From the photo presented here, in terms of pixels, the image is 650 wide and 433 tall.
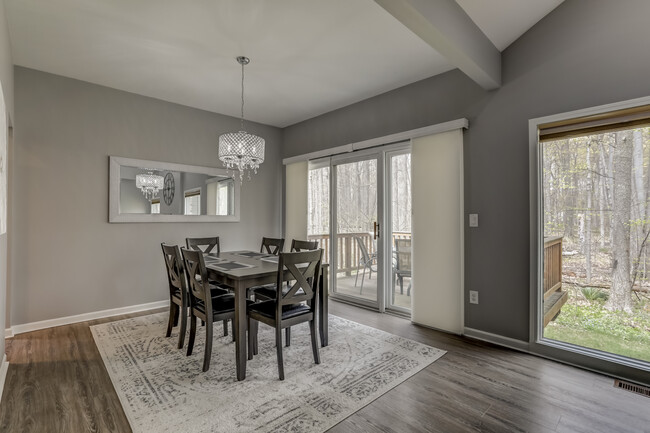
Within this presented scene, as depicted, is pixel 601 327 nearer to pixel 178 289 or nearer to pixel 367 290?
pixel 367 290

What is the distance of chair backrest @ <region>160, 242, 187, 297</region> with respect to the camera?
2721 mm

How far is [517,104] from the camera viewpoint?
2.88 m

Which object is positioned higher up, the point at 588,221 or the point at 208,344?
the point at 588,221

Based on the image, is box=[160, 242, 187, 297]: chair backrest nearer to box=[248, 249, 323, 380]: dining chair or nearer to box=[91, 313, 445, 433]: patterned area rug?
box=[91, 313, 445, 433]: patterned area rug

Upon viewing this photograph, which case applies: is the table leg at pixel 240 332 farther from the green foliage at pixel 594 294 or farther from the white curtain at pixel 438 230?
the green foliage at pixel 594 294

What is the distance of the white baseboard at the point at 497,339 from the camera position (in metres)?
2.82

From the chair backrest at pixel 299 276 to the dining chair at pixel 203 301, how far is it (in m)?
0.48

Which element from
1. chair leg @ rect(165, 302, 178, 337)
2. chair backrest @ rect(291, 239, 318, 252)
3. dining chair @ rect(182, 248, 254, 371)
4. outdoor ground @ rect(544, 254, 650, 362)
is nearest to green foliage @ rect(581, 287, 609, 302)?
outdoor ground @ rect(544, 254, 650, 362)

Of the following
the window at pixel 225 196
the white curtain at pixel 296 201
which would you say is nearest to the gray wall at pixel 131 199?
the window at pixel 225 196

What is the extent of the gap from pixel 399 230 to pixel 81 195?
3.57m

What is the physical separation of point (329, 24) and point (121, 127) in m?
2.79

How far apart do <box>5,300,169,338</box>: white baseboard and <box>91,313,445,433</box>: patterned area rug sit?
0.47 metres

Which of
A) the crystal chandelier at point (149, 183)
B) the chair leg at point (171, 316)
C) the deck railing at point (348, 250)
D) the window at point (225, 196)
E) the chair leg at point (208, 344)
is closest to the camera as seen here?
the chair leg at point (208, 344)

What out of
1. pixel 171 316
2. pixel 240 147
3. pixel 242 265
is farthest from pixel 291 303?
pixel 240 147
